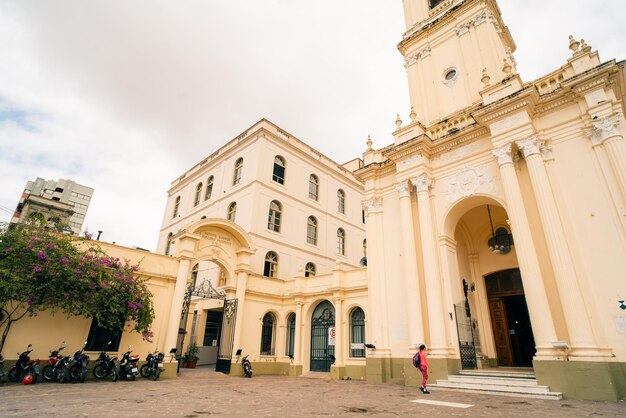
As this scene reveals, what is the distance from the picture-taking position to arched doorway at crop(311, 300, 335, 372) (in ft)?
52.5

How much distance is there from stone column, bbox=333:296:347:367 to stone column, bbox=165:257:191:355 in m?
6.86

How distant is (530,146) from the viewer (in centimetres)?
1007

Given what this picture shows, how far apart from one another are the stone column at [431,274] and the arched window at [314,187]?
12.6 meters

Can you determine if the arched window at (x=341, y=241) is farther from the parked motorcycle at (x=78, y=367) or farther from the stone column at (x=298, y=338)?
the parked motorcycle at (x=78, y=367)

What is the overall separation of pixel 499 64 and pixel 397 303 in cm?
1069

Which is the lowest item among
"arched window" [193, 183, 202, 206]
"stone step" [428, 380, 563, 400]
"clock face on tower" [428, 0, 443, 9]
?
"stone step" [428, 380, 563, 400]

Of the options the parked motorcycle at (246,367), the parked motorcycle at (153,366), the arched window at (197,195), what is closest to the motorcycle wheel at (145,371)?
the parked motorcycle at (153,366)

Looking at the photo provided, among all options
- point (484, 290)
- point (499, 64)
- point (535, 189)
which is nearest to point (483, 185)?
point (535, 189)

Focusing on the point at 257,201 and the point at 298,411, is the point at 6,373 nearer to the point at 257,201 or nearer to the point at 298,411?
the point at 298,411

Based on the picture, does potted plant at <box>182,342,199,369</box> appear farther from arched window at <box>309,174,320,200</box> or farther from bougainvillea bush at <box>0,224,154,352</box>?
arched window at <box>309,174,320,200</box>

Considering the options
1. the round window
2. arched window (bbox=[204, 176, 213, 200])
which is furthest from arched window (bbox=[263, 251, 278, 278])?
the round window

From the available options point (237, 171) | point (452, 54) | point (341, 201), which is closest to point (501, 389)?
point (452, 54)

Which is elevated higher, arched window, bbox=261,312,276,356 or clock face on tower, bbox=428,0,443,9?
clock face on tower, bbox=428,0,443,9

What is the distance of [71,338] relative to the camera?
38.5ft
